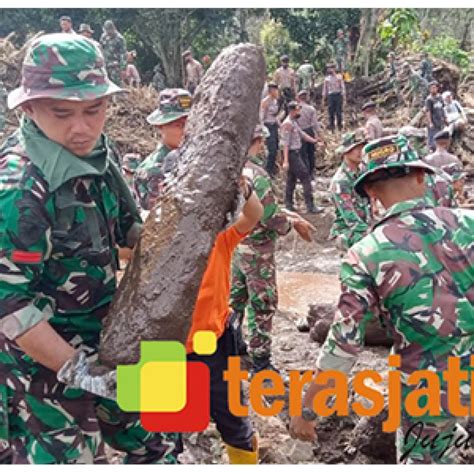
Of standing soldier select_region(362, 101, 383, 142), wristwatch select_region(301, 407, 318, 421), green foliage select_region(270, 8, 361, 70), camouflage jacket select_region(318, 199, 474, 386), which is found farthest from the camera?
green foliage select_region(270, 8, 361, 70)

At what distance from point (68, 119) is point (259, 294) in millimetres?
2452

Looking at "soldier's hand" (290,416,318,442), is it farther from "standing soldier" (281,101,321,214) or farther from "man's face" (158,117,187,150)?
"standing soldier" (281,101,321,214)

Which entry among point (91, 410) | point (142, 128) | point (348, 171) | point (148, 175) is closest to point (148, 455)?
point (91, 410)

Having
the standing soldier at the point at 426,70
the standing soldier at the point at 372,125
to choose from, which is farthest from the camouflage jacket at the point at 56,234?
the standing soldier at the point at 426,70

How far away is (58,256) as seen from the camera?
6.25 ft

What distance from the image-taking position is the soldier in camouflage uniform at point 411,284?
6.90 feet

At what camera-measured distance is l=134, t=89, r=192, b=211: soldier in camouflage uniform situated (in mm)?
3696

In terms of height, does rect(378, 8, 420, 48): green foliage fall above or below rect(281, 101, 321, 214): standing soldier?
above

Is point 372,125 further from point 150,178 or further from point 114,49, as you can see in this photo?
point 114,49

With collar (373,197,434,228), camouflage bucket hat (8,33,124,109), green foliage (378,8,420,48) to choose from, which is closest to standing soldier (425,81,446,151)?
green foliage (378,8,420,48)

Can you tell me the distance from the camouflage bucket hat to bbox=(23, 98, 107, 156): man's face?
4 centimetres

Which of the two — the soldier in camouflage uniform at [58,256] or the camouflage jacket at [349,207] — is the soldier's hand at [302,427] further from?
the camouflage jacket at [349,207]

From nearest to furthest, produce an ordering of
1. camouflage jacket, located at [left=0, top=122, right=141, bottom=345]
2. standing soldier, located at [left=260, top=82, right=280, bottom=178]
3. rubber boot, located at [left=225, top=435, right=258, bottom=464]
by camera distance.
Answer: camouflage jacket, located at [left=0, top=122, right=141, bottom=345], rubber boot, located at [left=225, top=435, right=258, bottom=464], standing soldier, located at [left=260, top=82, right=280, bottom=178]

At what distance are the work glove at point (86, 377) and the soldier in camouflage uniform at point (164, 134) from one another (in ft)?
6.01
